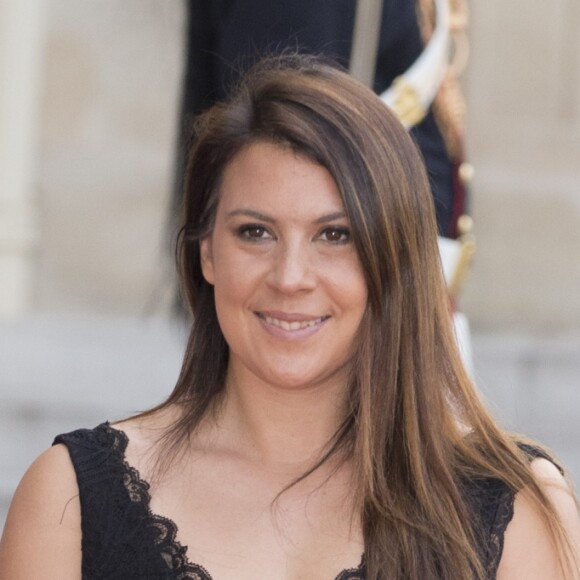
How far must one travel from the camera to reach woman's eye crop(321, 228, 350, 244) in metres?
2.72

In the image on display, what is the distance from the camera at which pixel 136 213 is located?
7699mm

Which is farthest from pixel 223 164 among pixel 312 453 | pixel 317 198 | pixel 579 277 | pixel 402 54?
pixel 579 277

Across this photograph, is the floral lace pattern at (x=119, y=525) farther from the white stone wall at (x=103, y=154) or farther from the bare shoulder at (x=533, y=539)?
the white stone wall at (x=103, y=154)

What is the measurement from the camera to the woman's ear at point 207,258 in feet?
9.56

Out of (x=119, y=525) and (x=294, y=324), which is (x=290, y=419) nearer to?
(x=294, y=324)

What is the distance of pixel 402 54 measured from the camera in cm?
346

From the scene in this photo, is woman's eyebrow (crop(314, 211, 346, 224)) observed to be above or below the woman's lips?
above

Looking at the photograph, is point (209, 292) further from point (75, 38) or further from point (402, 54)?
point (75, 38)

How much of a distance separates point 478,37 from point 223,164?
18.2ft

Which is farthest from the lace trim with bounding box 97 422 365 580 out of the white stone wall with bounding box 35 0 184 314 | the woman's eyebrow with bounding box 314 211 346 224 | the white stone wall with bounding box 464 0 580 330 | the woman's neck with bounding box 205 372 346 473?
the white stone wall with bounding box 464 0 580 330

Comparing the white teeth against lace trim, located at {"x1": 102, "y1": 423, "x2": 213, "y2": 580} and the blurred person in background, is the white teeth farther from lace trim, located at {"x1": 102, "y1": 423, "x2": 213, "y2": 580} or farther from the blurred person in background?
the blurred person in background

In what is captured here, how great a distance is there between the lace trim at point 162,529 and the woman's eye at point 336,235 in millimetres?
509

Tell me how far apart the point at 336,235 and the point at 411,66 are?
0.82 meters

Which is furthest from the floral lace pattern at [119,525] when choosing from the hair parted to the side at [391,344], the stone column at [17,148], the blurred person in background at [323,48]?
the stone column at [17,148]
